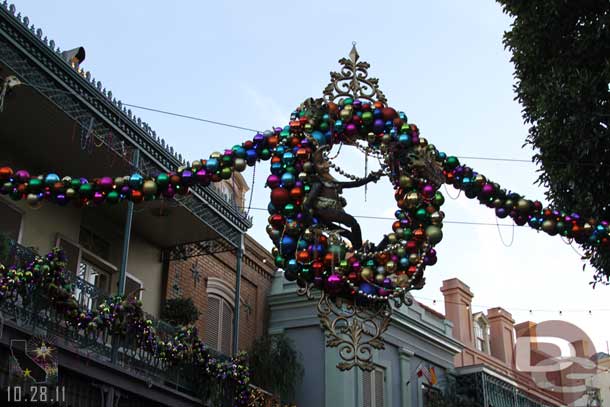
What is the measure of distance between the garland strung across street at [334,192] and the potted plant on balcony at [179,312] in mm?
8438

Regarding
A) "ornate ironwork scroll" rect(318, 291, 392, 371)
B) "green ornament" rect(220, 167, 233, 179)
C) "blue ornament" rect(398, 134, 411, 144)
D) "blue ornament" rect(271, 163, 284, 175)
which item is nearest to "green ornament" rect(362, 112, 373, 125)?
"blue ornament" rect(398, 134, 411, 144)

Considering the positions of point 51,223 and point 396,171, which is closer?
point 396,171

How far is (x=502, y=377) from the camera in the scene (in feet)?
76.8

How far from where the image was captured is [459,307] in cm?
2641

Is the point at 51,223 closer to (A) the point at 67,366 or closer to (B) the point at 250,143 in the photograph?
(A) the point at 67,366

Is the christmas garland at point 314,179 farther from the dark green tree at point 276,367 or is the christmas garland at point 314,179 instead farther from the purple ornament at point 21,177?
the dark green tree at point 276,367

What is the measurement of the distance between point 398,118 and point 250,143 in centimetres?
122

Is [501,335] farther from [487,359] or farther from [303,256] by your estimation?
[303,256]

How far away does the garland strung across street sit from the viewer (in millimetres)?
5500

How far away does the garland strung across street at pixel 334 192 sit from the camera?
5.50m

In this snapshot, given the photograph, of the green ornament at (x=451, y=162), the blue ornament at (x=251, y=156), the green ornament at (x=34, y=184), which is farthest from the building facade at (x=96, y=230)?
the green ornament at (x=451, y=162)

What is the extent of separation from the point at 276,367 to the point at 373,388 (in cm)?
307

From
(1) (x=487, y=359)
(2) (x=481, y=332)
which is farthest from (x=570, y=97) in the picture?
(2) (x=481, y=332)

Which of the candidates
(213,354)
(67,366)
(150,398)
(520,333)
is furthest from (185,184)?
(520,333)
